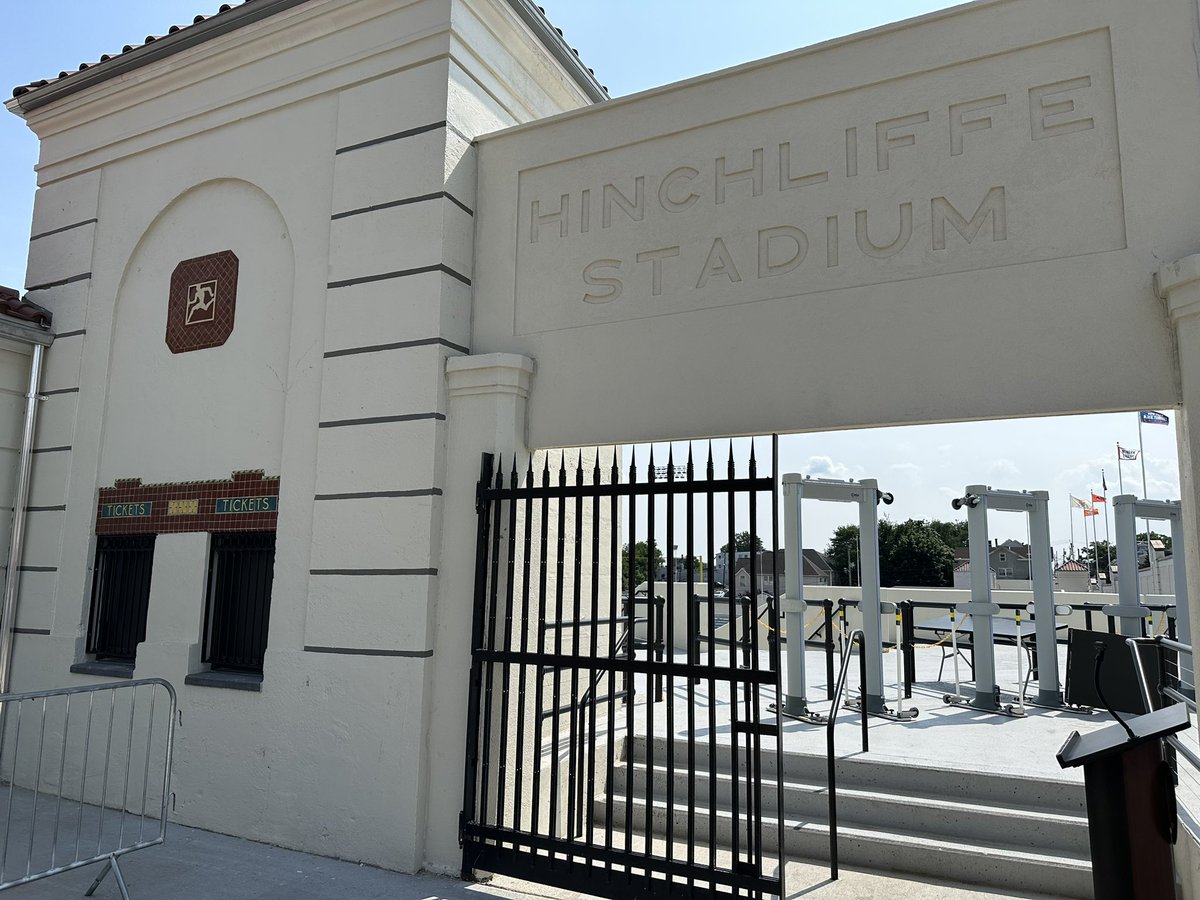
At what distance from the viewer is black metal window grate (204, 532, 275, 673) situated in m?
6.27

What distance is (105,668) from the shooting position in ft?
22.1

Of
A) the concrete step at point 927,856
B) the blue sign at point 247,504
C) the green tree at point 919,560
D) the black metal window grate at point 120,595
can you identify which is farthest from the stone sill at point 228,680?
the green tree at point 919,560

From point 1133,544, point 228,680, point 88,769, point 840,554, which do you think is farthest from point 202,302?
point 840,554

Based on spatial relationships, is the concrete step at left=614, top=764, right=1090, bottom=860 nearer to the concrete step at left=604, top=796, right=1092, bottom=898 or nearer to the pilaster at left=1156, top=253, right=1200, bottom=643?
the concrete step at left=604, top=796, right=1092, bottom=898

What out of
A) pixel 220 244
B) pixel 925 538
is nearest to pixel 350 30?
pixel 220 244

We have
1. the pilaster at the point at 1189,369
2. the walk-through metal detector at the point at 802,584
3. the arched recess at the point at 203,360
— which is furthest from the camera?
the walk-through metal detector at the point at 802,584

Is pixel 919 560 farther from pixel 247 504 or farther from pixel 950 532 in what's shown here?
pixel 247 504

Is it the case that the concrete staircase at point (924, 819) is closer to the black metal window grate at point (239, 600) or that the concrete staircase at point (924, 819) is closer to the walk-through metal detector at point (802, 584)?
the walk-through metal detector at point (802, 584)

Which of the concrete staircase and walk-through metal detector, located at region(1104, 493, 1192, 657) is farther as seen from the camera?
walk-through metal detector, located at region(1104, 493, 1192, 657)

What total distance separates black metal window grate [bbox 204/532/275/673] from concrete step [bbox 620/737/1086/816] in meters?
3.12

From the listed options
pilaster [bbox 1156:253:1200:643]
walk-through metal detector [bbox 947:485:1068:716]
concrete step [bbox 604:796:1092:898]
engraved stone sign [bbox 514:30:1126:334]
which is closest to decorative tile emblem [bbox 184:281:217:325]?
engraved stone sign [bbox 514:30:1126:334]

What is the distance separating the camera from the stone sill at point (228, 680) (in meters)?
5.89

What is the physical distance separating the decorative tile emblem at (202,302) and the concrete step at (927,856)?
5.14m

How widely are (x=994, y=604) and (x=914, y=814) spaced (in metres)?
3.46
